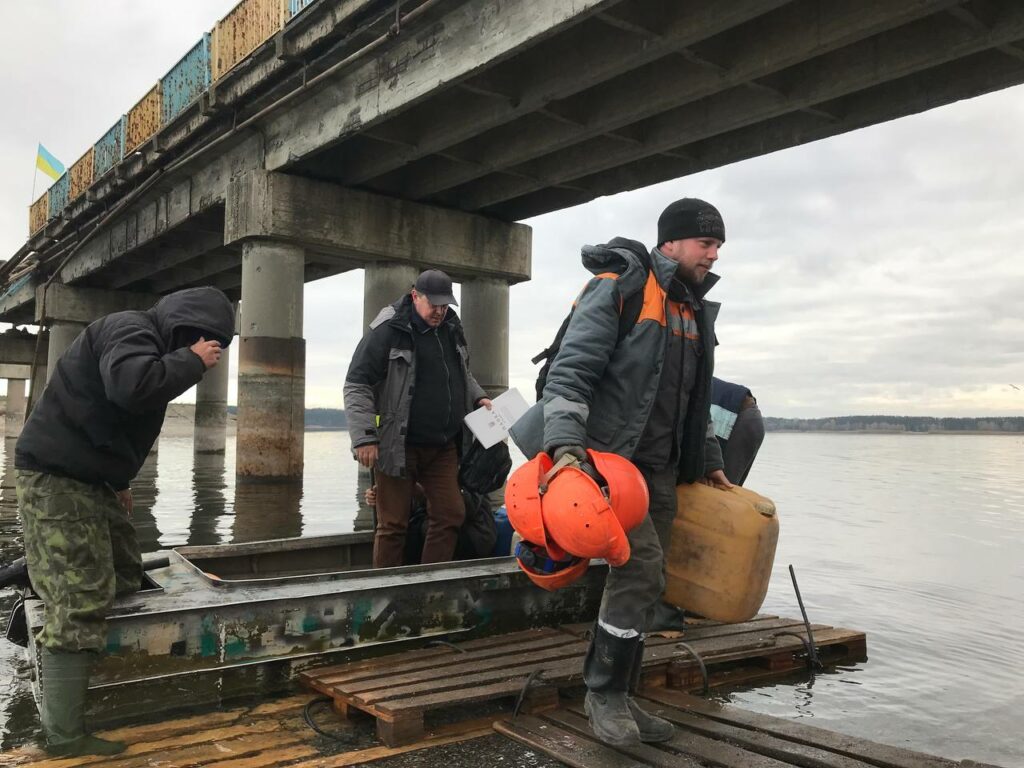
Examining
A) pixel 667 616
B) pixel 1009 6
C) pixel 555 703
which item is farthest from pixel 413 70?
pixel 555 703

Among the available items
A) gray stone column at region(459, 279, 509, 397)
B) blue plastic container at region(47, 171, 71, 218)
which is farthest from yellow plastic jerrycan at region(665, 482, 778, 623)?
blue plastic container at region(47, 171, 71, 218)

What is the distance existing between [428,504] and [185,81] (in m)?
14.3

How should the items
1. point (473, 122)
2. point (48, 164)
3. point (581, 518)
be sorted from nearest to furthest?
point (581, 518) < point (473, 122) < point (48, 164)

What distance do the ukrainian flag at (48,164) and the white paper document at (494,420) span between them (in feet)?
79.7

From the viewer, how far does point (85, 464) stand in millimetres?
3412

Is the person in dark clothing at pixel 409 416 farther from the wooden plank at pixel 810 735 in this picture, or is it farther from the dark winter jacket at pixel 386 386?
the wooden plank at pixel 810 735

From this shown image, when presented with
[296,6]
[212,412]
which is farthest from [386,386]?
[212,412]

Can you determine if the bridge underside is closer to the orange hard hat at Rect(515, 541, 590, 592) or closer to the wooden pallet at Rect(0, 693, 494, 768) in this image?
the orange hard hat at Rect(515, 541, 590, 592)

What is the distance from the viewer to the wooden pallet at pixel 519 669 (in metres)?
3.58

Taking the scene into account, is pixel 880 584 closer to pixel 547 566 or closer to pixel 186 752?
pixel 547 566

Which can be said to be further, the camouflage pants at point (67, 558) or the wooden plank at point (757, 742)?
the camouflage pants at point (67, 558)

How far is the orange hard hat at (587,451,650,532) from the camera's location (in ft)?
10.3

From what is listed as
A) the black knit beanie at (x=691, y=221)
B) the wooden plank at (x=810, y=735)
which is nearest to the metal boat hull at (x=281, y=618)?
the wooden plank at (x=810, y=735)

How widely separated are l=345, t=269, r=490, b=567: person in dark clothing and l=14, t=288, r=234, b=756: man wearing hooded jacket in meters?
1.68
